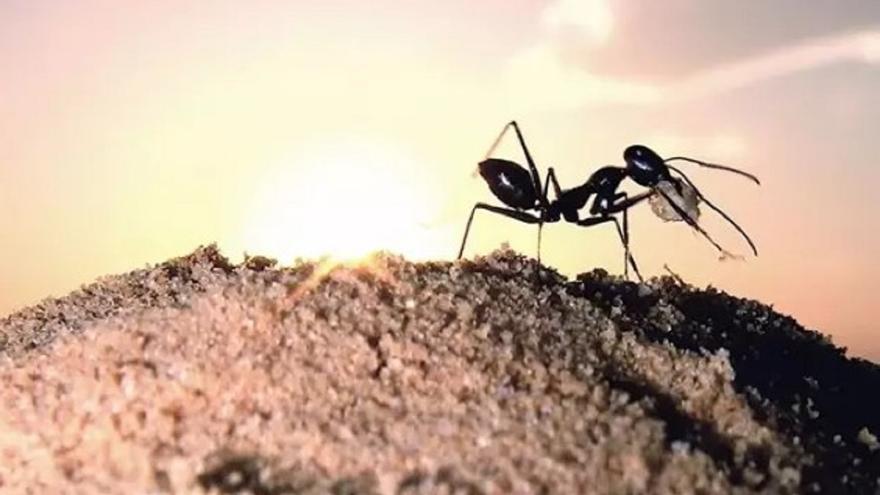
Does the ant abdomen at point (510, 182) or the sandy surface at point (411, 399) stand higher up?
the ant abdomen at point (510, 182)

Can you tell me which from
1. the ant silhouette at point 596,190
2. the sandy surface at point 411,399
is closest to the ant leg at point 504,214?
the ant silhouette at point 596,190

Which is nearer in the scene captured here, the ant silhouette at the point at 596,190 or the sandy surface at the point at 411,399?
the sandy surface at the point at 411,399

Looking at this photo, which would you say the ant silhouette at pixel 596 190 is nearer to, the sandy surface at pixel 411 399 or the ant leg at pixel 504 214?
the ant leg at pixel 504 214

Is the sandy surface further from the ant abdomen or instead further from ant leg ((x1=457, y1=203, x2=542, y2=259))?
the ant abdomen

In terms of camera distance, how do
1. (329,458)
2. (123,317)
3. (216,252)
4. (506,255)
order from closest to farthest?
(329,458)
(123,317)
(506,255)
(216,252)

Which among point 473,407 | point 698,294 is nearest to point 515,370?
point 473,407

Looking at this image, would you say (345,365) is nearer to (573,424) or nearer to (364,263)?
(573,424)
